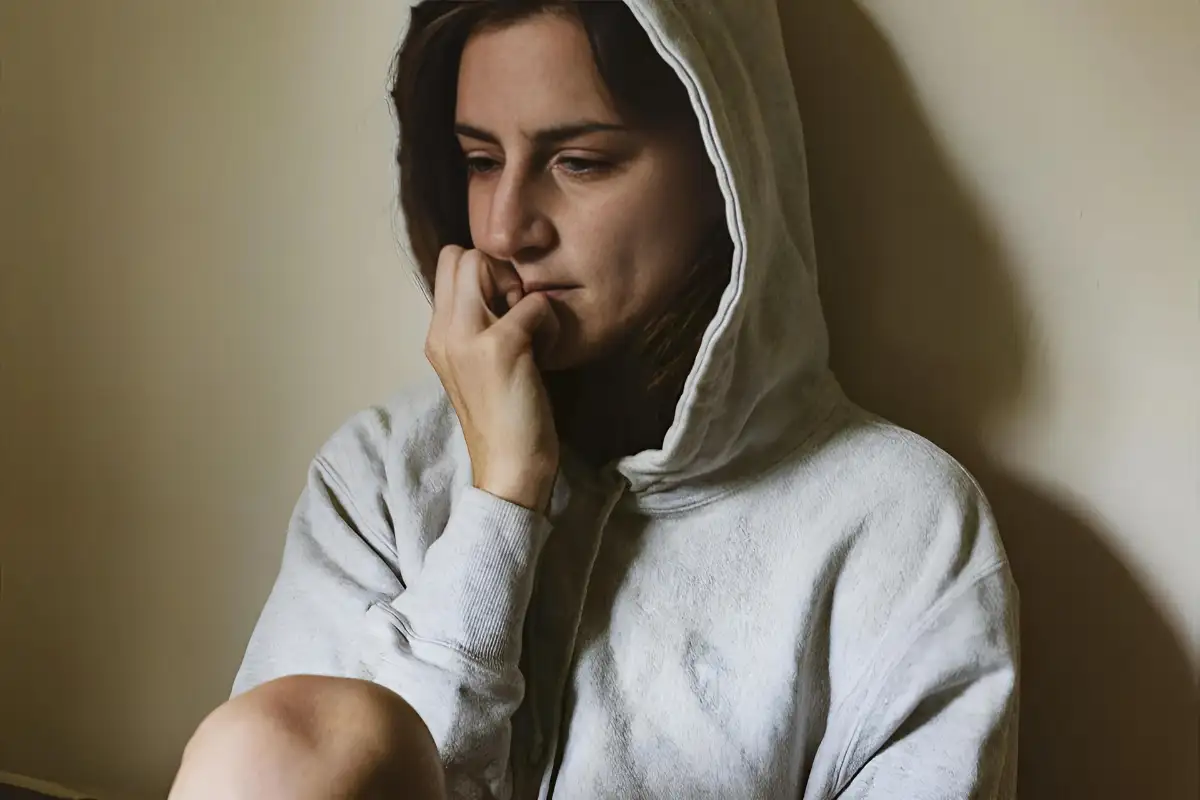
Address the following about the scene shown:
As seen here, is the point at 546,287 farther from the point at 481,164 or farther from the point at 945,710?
the point at 945,710

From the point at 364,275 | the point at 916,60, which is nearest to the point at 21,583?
the point at 364,275

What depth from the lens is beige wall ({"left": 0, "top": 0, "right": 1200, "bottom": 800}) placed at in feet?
2.75

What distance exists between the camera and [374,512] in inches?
33.1

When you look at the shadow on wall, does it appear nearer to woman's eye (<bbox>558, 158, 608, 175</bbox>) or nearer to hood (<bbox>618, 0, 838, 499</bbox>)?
hood (<bbox>618, 0, 838, 499</bbox>)

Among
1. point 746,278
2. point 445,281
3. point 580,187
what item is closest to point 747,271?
point 746,278

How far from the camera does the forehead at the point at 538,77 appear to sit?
748 mm

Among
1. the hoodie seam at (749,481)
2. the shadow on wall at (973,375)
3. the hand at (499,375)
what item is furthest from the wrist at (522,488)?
the shadow on wall at (973,375)

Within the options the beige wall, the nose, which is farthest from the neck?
the beige wall

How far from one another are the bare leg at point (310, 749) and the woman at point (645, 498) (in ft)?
0.50

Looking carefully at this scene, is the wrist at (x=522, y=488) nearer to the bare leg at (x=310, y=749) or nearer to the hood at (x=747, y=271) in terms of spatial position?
the hood at (x=747, y=271)

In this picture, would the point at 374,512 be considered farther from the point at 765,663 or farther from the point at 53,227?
the point at 53,227

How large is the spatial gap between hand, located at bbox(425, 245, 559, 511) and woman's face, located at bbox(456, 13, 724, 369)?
0.03 m

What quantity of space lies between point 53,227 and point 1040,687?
105 centimetres

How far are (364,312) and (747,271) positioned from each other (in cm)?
46
